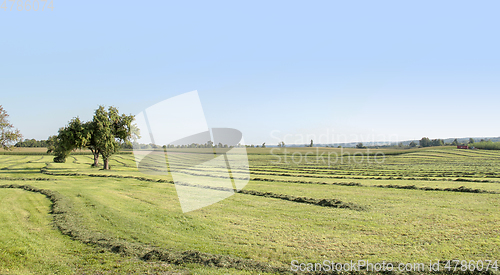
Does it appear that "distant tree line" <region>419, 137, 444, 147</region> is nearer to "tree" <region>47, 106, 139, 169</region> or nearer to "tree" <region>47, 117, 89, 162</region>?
"tree" <region>47, 106, 139, 169</region>

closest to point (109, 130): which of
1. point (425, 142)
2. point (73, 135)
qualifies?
point (73, 135)

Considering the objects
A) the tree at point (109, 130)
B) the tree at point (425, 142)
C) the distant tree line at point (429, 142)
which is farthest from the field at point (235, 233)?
the tree at point (425, 142)

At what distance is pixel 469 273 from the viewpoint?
6992 millimetres

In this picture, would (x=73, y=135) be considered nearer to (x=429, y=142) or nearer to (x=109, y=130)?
(x=109, y=130)

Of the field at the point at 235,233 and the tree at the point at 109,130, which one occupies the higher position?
the tree at the point at 109,130

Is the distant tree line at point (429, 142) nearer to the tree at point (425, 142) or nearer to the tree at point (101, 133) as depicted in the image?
the tree at point (425, 142)

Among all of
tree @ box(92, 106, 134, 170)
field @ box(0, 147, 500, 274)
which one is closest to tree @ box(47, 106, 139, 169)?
tree @ box(92, 106, 134, 170)

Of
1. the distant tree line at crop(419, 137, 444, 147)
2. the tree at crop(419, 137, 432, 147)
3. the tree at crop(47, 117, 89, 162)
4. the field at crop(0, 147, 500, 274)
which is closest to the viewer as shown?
the field at crop(0, 147, 500, 274)

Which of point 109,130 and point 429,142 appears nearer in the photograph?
point 109,130

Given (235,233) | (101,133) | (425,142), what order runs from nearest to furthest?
(235,233)
(101,133)
(425,142)

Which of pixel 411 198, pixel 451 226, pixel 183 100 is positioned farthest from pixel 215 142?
pixel 411 198

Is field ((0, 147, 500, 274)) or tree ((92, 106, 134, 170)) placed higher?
tree ((92, 106, 134, 170))

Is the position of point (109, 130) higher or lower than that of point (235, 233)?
higher

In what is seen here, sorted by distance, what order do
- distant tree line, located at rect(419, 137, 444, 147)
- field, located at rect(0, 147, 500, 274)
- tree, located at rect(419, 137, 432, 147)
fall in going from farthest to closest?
1. tree, located at rect(419, 137, 432, 147)
2. distant tree line, located at rect(419, 137, 444, 147)
3. field, located at rect(0, 147, 500, 274)
